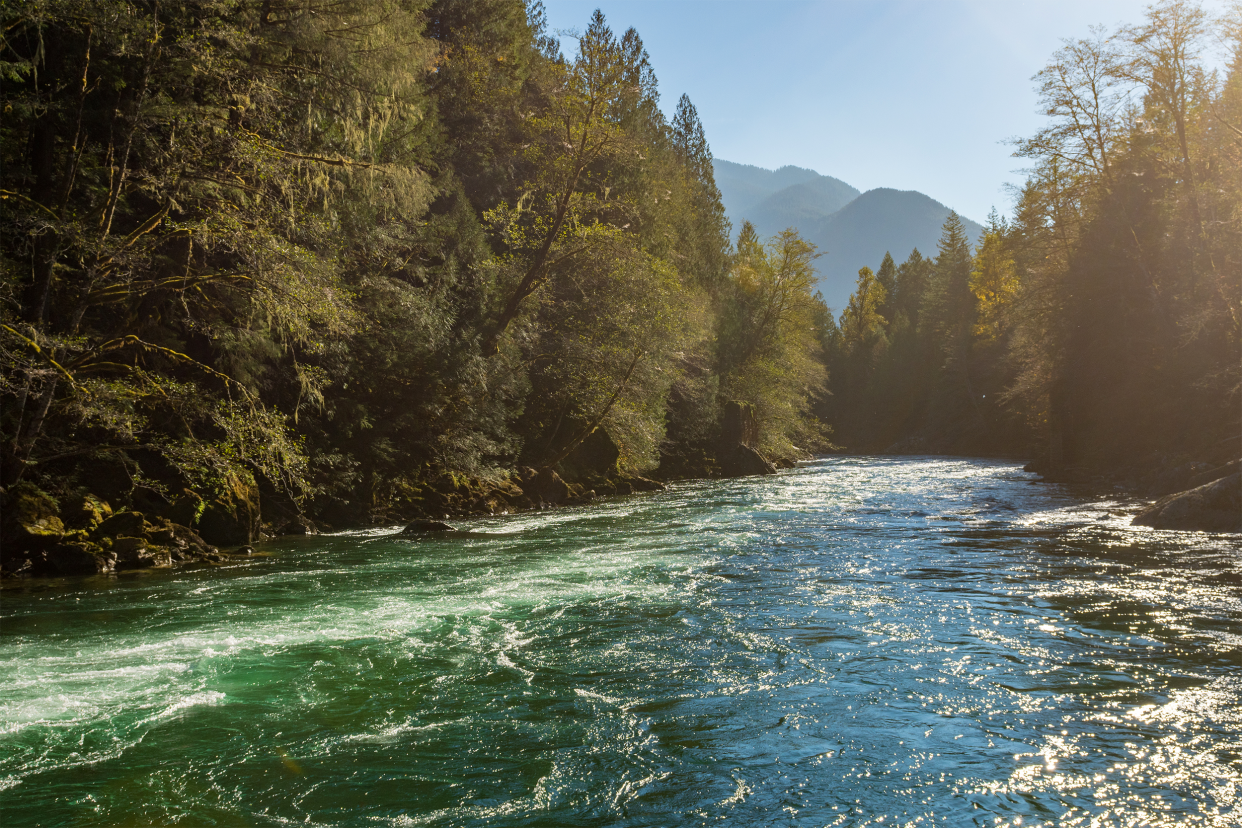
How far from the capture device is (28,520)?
37.8ft

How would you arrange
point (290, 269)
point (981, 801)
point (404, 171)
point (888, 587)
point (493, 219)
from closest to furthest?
point (981, 801) → point (888, 587) → point (290, 269) → point (404, 171) → point (493, 219)

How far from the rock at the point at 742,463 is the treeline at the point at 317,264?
13.0 ft

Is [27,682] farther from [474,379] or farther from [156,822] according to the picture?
→ [474,379]

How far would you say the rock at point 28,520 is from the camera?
11.3m

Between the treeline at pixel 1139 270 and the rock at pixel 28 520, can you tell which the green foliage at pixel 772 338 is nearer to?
the treeline at pixel 1139 270

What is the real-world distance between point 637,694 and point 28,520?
10.5 metres

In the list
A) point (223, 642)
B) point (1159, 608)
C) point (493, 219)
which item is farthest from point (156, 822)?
point (493, 219)

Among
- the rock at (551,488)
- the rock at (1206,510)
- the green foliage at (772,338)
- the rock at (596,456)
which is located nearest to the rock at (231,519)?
the rock at (551,488)

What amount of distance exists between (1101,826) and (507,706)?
13.2ft

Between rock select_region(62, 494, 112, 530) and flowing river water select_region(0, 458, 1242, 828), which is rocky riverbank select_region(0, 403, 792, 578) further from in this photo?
flowing river water select_region(0, 458, 1242, 828)

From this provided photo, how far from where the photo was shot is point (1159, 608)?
27.8 ft

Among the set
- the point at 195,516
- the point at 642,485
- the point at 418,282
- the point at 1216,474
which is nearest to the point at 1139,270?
the point at 1216,474

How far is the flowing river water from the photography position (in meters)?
4.51

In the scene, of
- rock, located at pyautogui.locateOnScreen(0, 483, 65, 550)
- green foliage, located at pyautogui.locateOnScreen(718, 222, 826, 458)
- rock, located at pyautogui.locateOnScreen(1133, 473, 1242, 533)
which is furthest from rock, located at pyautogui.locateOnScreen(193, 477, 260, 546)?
green foliage, located at pyautogui.locateOnScreen(718, 222, 826, 458)
